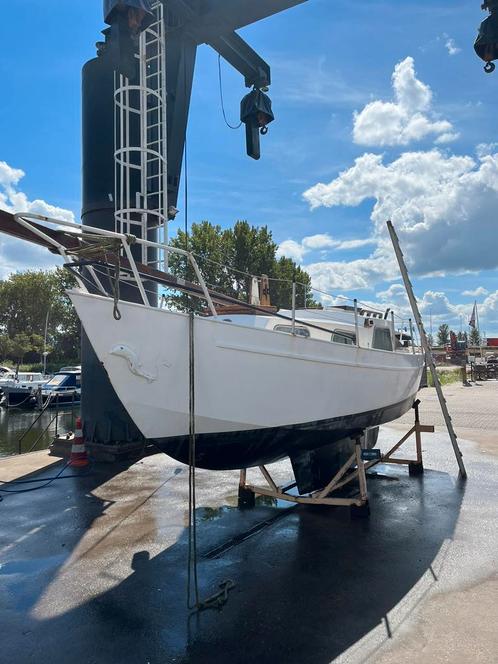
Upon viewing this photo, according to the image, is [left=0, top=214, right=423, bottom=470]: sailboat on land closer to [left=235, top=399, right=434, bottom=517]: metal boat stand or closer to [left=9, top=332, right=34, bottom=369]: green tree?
[left=235, top=399, right=434, bottom=517]: metal boat stand

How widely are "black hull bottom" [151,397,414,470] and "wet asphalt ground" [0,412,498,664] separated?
907mm

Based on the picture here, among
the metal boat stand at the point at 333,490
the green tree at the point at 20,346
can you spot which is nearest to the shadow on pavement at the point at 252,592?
the metal boat stand at the point at 333,490

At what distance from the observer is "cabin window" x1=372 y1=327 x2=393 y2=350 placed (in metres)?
7.51

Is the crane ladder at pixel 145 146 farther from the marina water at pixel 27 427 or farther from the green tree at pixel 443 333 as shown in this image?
the green tree at pixel 443 333

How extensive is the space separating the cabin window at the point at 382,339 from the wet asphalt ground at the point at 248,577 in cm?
221

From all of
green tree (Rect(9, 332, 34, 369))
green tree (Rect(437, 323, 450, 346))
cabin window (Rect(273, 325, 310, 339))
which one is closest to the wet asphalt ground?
cabin window (Rect(273, 325, 310, 339))

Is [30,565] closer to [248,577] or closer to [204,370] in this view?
[248,577]

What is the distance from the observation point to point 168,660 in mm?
3131

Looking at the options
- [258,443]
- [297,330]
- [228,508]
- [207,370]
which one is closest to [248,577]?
[258,443]

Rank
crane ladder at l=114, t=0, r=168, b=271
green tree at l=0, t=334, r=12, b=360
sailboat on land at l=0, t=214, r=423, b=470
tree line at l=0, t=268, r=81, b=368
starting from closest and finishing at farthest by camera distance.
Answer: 1. sailboat on land at l=0, t=214, r=423, b=470
2. crane ladder at l=114, t=0, r=168, b=271
3. green tree at l=0, t=334, r=12, b=360
4. tree line at l=0, t=268, r=81, b=368

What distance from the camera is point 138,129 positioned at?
9227 mm

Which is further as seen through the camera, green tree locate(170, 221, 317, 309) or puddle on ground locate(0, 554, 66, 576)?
green tree locate(170, 221, 317, 309)

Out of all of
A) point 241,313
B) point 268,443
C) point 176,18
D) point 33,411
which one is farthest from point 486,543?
point 33,411

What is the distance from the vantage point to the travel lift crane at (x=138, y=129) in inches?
336
